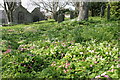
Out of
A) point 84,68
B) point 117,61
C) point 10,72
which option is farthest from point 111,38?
point 10,72

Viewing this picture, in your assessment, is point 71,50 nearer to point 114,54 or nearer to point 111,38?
point 114,54

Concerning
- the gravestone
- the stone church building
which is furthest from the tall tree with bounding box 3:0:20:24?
the gravestone

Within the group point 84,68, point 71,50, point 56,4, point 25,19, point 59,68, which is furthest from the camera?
point 56,4

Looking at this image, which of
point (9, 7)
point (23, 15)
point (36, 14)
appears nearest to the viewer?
point (9, 7)

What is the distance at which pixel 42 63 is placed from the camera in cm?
430

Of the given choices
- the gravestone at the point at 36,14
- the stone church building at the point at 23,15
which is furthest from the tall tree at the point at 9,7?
the gravestone at the point at 36,14

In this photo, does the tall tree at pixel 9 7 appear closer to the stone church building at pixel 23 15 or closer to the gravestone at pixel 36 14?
the stone church building at pixel 23 15

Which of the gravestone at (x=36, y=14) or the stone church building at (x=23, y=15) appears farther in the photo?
the gravestone at (x=36, y=14)

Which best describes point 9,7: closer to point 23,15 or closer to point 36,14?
point 23,15

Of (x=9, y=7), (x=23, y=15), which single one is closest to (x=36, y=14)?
(x=23, y=15)

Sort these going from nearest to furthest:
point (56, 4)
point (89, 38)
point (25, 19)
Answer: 1. point (89, 38)
2. point (25, 19)
3. point (56, 4)

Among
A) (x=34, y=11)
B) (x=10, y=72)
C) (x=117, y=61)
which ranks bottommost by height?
(x=10, y=72)

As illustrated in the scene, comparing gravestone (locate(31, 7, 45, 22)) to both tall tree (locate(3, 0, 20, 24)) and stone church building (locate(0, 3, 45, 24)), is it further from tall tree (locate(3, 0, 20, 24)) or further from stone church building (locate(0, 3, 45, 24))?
tall tree (locate(3, 0, 20, 24))

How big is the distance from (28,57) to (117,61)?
267 centimetres
